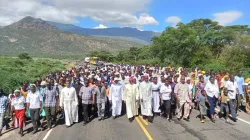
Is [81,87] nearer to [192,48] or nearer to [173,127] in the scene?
[173,127]

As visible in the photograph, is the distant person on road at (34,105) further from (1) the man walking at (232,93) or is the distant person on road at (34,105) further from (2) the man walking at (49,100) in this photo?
(1) the man walking at (232,93)

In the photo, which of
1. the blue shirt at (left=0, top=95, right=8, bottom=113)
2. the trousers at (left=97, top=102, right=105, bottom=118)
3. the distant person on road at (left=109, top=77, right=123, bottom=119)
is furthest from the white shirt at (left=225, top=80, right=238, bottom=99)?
the blue shirt at (left=0, top=95, right=8, bottom=113)

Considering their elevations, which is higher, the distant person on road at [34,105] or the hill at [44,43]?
the hill at [44,43]

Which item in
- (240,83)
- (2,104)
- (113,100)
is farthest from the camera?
(240,83)

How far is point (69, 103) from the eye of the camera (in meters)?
11.4

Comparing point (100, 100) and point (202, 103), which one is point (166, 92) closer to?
point (202, 103)

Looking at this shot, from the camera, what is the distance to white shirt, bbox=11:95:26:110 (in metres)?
10.8

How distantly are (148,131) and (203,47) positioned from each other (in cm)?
3890

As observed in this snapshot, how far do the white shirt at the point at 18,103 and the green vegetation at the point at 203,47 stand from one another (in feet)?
87.7

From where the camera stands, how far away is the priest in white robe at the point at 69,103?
11.4 metres

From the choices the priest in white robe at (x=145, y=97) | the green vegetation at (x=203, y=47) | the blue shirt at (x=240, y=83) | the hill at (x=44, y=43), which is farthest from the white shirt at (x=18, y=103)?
the hill at (x=44, y=43)

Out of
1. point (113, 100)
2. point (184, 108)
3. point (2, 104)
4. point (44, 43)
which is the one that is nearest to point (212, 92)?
point (184, 108)

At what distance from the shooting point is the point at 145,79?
12008 mm

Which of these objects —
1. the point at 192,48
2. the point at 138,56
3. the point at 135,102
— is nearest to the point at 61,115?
the point at 135,102
